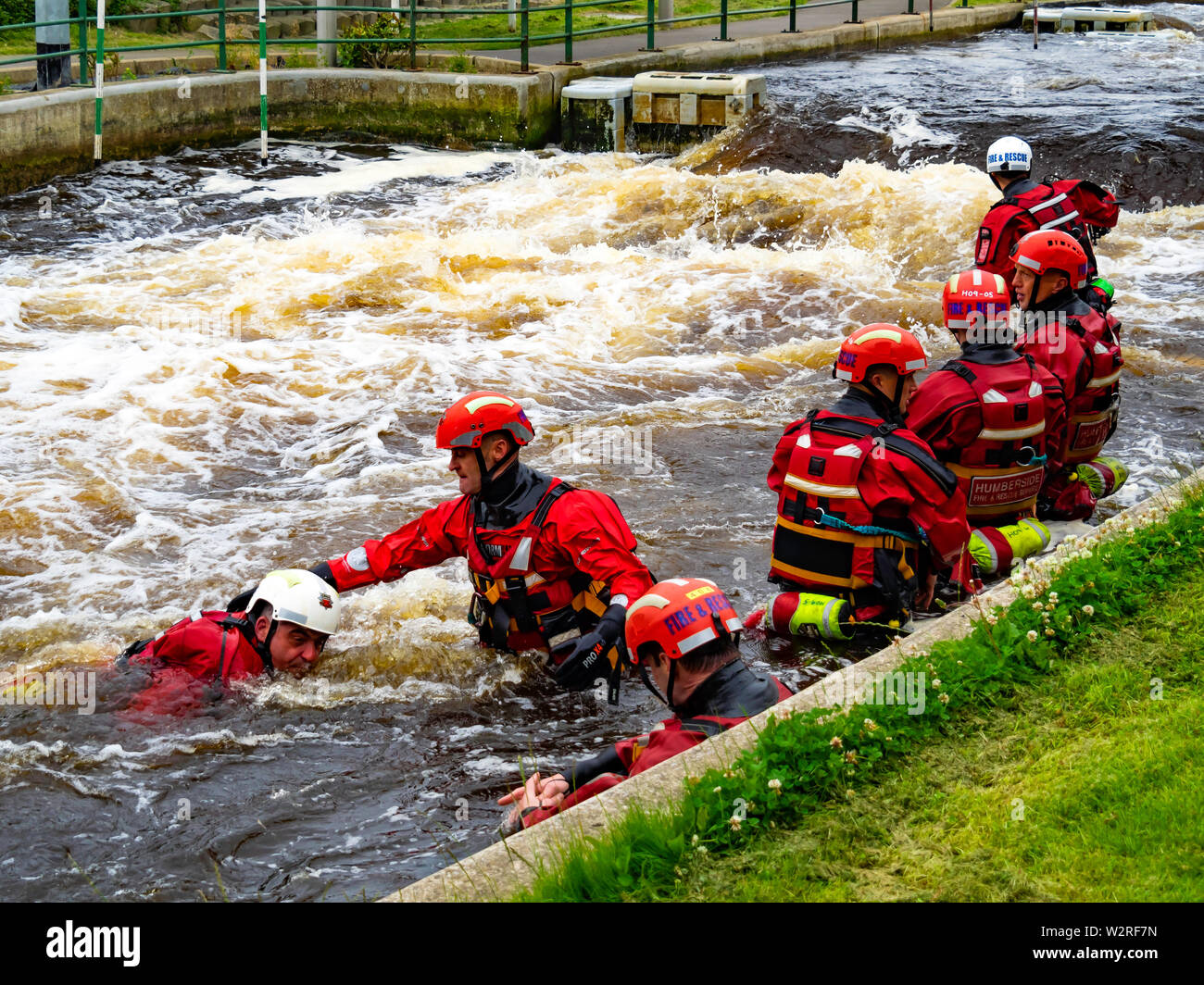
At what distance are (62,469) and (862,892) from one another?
7.21 meters

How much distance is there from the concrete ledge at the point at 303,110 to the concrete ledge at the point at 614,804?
47.7 feet

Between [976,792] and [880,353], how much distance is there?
7.70ft

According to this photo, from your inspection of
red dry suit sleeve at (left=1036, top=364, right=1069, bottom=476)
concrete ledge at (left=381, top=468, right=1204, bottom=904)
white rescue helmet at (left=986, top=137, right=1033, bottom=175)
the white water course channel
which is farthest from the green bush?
concrete ledge at (left=381, top=468, right=1204, bottom=904)

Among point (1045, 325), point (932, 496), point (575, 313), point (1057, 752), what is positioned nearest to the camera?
point (1057, 752)

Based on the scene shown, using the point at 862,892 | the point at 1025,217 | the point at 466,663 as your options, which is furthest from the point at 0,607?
the point at 1025,217

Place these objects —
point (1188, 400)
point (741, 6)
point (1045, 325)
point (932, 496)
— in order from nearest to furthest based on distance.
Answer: point (932, 496) → point (1045, 325) → point (1188, 400) → point (741, 6)

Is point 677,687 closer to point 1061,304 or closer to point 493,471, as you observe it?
point 493,471

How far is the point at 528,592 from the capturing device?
612 cm

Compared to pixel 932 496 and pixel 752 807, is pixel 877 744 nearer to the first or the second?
pixel 752 807

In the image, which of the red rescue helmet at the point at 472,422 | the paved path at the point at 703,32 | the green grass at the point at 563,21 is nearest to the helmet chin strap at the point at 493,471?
the red rescue helmet at the point at 472,422

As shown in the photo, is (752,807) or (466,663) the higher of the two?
(752,807)

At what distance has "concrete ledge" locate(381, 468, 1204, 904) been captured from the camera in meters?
3.88

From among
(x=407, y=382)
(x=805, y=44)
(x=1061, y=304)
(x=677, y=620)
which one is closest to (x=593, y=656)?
(x=677, y=620)
